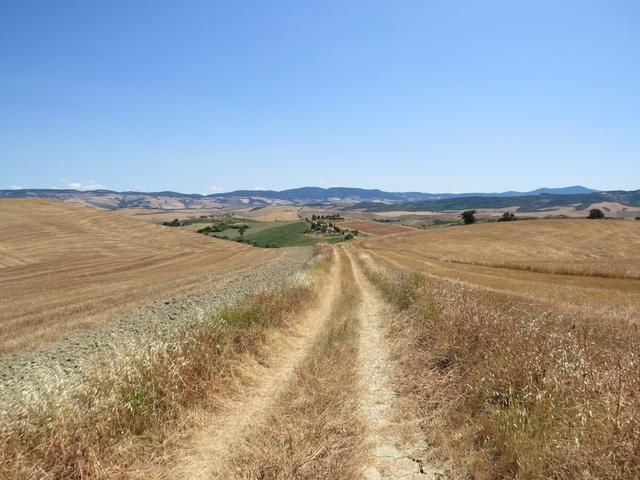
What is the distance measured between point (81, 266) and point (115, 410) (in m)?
47.4

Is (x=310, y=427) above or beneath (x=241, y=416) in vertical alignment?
above

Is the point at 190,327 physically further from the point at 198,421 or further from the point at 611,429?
the point at 611,429

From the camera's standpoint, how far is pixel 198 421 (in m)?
6.95

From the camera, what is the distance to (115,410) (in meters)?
5.95

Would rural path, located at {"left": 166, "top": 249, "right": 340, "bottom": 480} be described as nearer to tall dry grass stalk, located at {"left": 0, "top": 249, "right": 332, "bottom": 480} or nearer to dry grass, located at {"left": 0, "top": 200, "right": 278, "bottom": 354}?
tall dry grass stalk, located at {"left": 0, "top": 249, "right": 332, "bottom": 480}

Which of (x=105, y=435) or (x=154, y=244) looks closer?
(x=105, y=435)

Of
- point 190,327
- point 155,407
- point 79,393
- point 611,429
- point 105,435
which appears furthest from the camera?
point 190,327

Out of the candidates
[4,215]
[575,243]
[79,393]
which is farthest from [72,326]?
[575,243]

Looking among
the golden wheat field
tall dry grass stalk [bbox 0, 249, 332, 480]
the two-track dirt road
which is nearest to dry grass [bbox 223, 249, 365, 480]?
the two-track dirt road

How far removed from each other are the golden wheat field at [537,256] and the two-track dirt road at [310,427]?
45.6ft

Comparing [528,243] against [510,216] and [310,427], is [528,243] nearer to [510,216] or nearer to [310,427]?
[510,216]

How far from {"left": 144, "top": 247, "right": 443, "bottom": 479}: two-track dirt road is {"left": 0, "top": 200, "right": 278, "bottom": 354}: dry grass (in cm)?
1153

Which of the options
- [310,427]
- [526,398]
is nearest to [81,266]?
[310,427]

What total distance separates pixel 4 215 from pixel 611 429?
87.7 metres
